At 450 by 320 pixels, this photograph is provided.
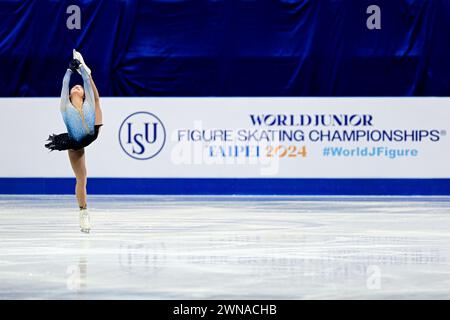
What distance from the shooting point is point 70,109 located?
9219mm

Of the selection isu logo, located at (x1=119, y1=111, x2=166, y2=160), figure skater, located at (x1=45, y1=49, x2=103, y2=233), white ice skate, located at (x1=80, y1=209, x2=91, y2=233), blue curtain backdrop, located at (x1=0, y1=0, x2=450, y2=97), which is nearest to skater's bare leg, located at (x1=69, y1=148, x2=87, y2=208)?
figure skater, located at (x1=45, y1=49, x2=103, y2=233)

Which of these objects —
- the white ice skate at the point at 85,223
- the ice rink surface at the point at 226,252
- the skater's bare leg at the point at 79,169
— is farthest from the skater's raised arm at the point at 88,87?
the ice rink surface at the point at 226,252

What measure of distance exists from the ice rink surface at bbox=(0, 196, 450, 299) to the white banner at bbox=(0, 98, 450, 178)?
8.01 feet

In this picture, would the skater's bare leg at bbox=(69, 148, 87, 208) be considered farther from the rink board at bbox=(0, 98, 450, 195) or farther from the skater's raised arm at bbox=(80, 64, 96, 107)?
the rink board at bbox=(0, 98, 450, 195)

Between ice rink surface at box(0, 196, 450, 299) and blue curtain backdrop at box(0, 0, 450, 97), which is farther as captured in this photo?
blue curtain backdrop at box(0, 0, 450, 97)

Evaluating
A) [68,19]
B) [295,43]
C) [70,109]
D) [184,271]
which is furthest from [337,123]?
[184,271]

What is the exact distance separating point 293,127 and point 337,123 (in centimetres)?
71

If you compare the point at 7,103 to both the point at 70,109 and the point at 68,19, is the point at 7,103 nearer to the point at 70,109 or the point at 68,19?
the point at 68,19

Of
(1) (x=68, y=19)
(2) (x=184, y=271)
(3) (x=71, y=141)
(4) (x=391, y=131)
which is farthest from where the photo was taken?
(1) (x=68, y=19)

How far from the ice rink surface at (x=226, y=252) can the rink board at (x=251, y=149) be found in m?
2.42

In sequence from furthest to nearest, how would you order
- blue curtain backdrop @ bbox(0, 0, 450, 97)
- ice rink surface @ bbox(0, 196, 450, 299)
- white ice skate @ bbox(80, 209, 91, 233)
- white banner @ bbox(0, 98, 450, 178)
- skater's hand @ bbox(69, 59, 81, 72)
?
1. blue curtain backdrop @ bbox(0, 0, 450, 97)
2. white banner @ bbox(0, 98, 450, 178)
3. white ice skate @ bbox(80, 209, 91, 233)
4. skater's hand @ bbox(69, 59, 81, 72)
5. ice rink surface @ bbox(0, 196, 450, 299)

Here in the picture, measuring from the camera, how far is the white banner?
15586mm

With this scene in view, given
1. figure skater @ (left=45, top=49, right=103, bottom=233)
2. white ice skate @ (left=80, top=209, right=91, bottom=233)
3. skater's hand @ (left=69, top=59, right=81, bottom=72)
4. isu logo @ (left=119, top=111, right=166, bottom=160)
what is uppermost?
skater's hand @ (left=69, top=59, right=81, bottom=72)

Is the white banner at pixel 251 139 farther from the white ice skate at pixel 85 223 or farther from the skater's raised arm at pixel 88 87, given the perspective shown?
the skater's raised arm at pixel 88 87
